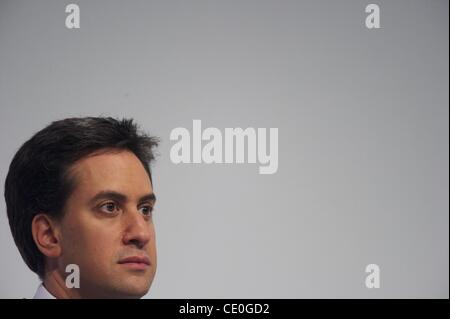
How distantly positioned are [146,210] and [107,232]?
0.81ft

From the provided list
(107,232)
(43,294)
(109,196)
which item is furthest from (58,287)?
(109,196)

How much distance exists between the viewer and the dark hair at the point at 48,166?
10.4 ft

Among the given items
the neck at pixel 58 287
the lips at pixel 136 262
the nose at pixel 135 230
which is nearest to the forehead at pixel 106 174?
the nose at pixel 135 230

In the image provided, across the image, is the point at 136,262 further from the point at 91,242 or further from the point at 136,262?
the point at 91,242

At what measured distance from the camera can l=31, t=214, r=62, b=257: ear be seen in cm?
313

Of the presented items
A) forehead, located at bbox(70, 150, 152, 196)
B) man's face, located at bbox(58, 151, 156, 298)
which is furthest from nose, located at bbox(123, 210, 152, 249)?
forehead, located at bbox(70, 150, 152, 196)

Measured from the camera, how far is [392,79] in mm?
3508

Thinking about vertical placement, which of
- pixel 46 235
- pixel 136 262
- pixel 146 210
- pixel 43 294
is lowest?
pixel 43 294

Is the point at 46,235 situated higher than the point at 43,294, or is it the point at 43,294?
the point at 46,235

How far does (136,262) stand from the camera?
10.3 feet

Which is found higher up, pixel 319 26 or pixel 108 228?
pixel 319 26

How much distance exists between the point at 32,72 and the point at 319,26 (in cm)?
141
